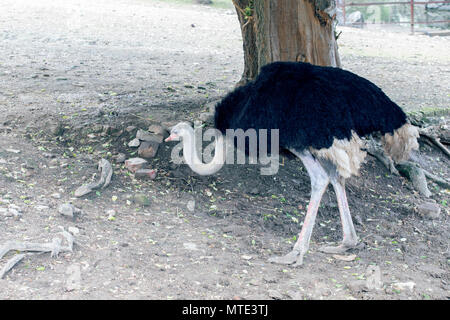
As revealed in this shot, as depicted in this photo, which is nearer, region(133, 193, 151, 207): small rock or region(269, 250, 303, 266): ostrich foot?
region(269, 250, 303, 266): ostrich foot

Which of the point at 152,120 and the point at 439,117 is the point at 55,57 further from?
the point at 439,117

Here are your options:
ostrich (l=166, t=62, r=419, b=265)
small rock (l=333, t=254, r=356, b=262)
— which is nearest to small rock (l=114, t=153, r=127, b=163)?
ostrich (l=166, t=62, r=419, b=265)

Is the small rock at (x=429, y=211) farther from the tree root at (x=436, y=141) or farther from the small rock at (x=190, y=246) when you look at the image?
the small rock at (x=190, y=246)

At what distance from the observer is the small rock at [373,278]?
3.33m

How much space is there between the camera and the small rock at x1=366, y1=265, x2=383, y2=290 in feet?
10.9

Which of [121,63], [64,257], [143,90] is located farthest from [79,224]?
[121,63]

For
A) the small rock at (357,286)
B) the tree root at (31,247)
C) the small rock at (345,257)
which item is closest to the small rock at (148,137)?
the tree root at (31,247)

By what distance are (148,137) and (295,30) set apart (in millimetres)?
1581

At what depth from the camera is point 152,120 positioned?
5.20 meters

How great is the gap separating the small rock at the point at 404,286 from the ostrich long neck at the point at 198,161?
4.89 ft

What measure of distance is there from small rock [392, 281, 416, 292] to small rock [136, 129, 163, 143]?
2446 mm

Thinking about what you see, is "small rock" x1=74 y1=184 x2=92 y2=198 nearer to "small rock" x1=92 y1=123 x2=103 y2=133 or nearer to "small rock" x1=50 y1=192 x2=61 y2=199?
"small rock" x1=50 y1=192 x2=61 y2=199

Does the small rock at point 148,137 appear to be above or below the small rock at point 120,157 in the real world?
above

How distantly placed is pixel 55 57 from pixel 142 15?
16.8ft
